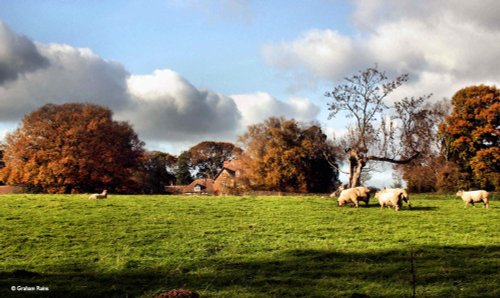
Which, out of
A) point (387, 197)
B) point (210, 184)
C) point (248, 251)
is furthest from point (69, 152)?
point (210, 184)

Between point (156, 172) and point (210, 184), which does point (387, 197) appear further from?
point (156, 172)

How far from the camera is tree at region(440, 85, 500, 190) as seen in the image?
55.1 m

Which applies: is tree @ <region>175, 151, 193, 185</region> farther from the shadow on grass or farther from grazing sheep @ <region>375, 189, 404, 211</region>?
the shadow on grass

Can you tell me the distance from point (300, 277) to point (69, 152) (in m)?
45.3

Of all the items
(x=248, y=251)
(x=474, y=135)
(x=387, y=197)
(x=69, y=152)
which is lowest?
(x=248, y=251)

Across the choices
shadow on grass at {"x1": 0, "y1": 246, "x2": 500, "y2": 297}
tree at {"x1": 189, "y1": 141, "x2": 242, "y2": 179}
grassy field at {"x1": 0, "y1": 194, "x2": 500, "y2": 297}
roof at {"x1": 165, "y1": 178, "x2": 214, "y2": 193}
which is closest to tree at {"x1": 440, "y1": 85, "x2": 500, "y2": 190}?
grassy field at {"x1": 0, "y1": 194, "x2": 500, "y2": 297}

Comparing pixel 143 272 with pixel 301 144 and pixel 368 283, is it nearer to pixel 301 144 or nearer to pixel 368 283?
pixel 368 283

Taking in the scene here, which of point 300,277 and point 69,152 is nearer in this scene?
point 300,277

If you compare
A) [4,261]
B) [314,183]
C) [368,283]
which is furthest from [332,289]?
Answer: [314,183]

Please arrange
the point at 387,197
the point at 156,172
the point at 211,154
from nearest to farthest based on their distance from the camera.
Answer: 1. the point at 387,197
2. the point at 156,172
3. the point at 211,154

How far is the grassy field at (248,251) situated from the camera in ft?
36.9

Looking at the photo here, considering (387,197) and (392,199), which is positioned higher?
(387,197)

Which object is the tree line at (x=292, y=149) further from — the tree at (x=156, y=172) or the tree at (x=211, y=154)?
the tree at (x=211, y=154)

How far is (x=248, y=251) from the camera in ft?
50.1
